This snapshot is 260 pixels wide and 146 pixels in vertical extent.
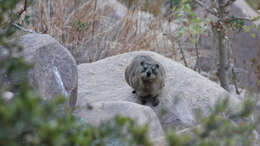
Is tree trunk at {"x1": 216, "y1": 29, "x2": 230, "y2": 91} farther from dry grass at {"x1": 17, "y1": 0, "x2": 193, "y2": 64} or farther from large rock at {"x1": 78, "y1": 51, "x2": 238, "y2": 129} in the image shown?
dry grass at {"x1": 17, "y1": 0, "x2": 193, "y2": 64}

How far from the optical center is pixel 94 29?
702 centimetres

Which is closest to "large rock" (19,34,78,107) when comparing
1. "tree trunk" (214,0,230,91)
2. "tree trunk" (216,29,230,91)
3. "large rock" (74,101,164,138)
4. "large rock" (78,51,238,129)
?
"large rock" (74,101,164,138)

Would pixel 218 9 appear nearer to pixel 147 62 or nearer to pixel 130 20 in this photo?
pixel 147 62

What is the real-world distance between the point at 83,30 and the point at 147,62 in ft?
8.16

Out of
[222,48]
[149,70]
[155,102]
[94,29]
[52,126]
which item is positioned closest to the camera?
[52,126]

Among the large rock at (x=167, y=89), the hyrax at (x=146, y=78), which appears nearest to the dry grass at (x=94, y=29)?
the large rock at (x=167, y=89)

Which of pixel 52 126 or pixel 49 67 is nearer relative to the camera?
pixel 52 126

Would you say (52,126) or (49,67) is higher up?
(52,126)

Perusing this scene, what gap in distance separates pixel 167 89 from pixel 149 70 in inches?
28.8

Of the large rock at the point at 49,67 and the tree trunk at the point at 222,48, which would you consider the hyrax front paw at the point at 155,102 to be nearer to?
the large rock at the point at 49,67

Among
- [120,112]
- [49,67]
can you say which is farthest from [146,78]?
[49,67]

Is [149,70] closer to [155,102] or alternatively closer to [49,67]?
[155,102]

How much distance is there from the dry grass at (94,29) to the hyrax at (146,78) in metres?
1.98

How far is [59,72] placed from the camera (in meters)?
3.72
